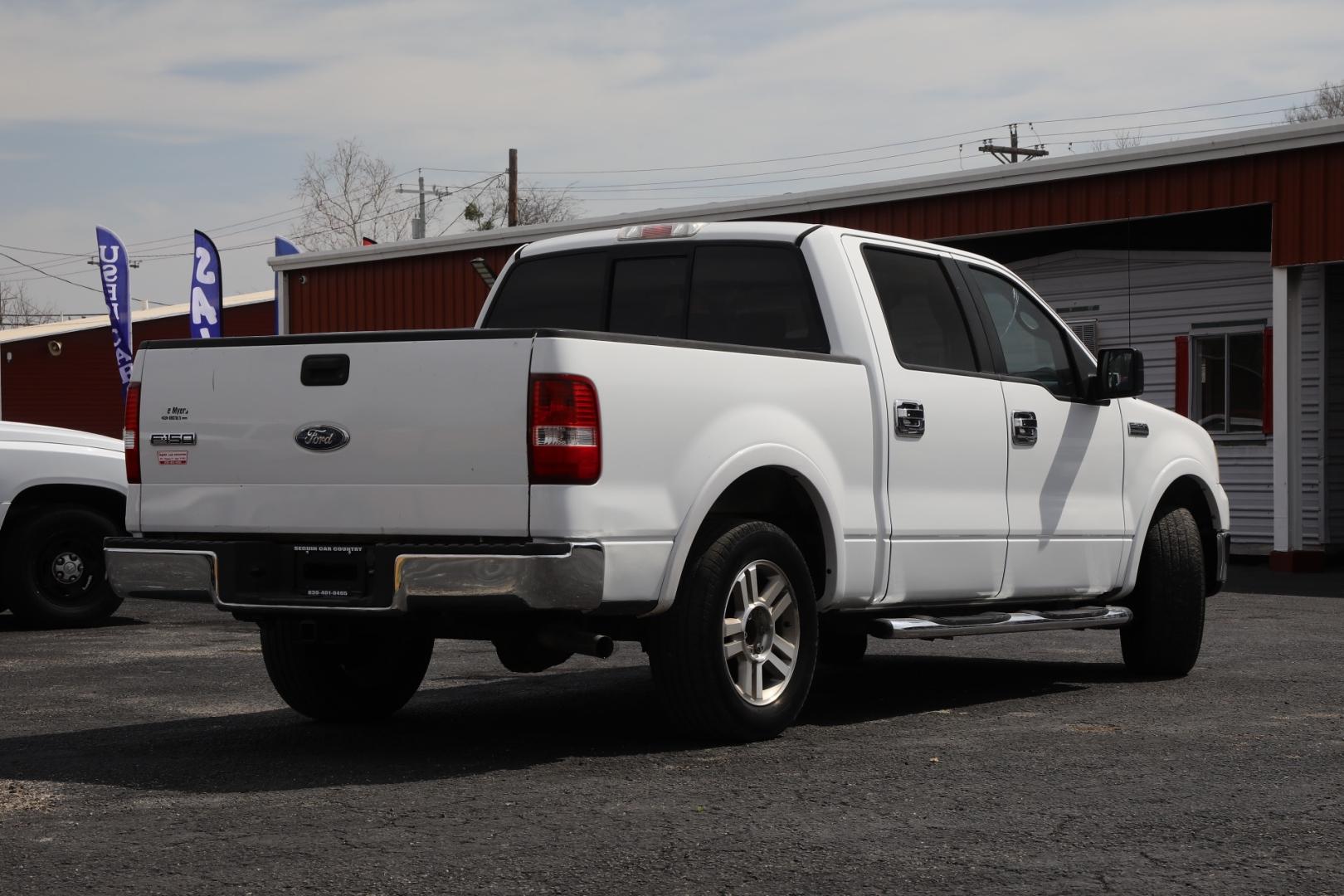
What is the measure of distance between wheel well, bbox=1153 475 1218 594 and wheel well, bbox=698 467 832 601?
2843 millimetres

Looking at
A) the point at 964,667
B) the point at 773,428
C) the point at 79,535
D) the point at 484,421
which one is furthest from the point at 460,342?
the point at 79,535

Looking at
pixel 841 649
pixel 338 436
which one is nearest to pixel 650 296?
pixel 338 436

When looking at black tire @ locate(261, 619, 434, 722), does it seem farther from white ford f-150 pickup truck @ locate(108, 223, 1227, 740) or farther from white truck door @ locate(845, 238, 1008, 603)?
white truck door @ locate(845, 238, 1008, 603)

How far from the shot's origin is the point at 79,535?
1226 cm

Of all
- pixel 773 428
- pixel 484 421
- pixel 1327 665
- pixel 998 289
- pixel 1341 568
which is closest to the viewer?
pixel 484 421

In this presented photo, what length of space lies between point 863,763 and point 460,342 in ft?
6.43

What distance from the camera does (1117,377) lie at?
27.5ft

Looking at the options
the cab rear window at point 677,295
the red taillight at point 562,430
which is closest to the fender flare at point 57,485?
the cab rear window at point 677,295

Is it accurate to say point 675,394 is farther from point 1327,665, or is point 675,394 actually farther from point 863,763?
point 1327,665

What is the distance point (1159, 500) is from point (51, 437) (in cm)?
742

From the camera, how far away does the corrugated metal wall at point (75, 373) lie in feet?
166

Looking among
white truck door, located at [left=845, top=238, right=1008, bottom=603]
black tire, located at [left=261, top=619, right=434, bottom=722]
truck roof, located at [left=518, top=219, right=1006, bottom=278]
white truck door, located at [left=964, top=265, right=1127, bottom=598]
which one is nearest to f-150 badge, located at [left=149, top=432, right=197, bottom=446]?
black tire, located at [left=261, top=619, right=434, bottom=722]

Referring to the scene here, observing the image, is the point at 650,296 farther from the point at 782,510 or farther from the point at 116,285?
the point at 116,285

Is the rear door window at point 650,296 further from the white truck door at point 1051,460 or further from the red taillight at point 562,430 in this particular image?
the red taillight at point 562,430
